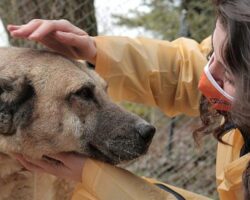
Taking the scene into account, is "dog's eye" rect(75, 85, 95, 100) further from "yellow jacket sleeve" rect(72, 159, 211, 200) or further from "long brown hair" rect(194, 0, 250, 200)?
"long brown hair" rect(194, 0, 250, 200)

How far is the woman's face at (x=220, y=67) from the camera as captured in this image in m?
2.46

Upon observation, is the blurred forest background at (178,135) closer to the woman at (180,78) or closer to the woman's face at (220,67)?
the woman at (180,78)

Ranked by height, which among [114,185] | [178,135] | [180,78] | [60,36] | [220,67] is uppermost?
[60,36]

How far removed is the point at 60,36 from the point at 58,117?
0.39 meters

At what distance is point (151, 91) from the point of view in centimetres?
318

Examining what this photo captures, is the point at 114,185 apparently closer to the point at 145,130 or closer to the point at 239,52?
the point at 145,130

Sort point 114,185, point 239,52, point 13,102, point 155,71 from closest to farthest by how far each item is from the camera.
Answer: point 239,52
point 114,185
point 13,102
point 155,71

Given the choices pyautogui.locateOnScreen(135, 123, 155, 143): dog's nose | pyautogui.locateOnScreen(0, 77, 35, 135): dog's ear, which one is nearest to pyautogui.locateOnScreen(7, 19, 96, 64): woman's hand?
pyautogui.locateOnScreen(0, 77, 35, 135): dog's ear

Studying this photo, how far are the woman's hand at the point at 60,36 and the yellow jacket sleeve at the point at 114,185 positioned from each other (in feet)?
1.91

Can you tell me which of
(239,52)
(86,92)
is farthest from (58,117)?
(239,52)

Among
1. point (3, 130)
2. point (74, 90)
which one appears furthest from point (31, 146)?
point (74, 90)

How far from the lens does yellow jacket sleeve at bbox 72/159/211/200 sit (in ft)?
8.34

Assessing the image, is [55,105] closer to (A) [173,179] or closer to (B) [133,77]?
(B) [133,77]

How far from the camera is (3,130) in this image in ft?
8.61
